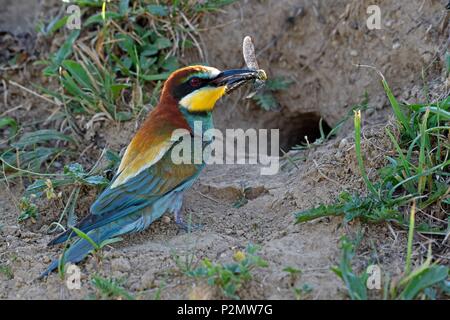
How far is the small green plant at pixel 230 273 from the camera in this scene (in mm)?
2945

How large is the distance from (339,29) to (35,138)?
6.86 ft

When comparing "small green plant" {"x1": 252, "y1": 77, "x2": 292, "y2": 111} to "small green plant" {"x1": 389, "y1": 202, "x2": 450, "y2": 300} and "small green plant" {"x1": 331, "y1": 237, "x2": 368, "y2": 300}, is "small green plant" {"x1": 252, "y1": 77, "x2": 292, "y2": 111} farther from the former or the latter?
"small green plant" {"x1": 389, "y1": 202, "x2": 450, "y2": 300}

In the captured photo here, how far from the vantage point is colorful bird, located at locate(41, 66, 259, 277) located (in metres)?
3.62

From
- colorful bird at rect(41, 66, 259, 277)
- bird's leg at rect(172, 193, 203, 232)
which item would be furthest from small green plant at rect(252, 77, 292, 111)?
bird's leg at rect(172, 193, 203, 232)

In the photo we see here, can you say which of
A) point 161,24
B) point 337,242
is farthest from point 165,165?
point 161,24

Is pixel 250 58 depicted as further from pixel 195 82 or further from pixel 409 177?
pixel 409 177

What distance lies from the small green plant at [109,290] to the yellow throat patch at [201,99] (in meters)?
1.34

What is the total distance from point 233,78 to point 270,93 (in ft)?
2.87

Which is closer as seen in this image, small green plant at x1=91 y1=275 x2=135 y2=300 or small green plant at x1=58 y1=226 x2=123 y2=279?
small green plant at x1=91 y1=275 x2=135 y2=300

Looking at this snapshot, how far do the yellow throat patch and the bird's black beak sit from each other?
0.05 meters

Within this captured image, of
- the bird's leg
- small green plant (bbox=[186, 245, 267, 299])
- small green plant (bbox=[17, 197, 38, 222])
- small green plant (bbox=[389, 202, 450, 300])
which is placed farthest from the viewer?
small green plant (bbox=[17, 197, 38, 222])

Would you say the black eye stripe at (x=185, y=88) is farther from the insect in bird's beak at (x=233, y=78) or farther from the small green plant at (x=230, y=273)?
the small green plant at (x=230, y=273)

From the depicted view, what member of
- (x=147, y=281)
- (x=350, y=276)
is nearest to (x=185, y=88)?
(x=147, y=281)

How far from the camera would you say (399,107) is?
3.75m
